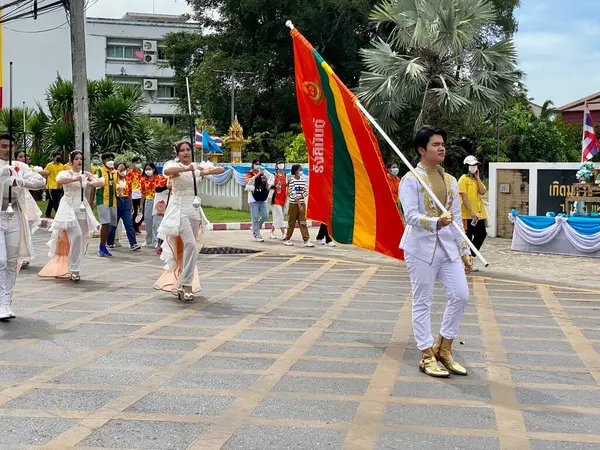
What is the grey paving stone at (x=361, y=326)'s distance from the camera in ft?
25.6

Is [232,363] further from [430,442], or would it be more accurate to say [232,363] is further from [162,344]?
[430,442]

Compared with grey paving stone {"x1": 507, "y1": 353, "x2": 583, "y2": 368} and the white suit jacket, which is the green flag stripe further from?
grey paving stone {"x1": 507, "y1": 353, "x2": 583, "y2": 368}

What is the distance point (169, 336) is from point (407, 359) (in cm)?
209

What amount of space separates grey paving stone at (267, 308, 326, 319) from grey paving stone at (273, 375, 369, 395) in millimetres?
2504

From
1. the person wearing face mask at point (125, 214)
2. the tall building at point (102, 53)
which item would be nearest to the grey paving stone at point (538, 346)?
the person wearing face mask at point (125, 214)

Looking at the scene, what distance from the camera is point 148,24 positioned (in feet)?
210

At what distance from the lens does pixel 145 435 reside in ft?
15.1

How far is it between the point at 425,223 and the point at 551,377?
142 centimetres

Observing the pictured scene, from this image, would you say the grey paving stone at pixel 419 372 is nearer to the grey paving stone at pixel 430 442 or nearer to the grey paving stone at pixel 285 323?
the grey paving stone at pixel 430 442

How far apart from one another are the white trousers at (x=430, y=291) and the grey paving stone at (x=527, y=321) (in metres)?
2.21

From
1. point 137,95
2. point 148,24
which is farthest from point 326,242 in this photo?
point 148,24

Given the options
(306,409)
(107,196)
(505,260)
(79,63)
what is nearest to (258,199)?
(107,196)

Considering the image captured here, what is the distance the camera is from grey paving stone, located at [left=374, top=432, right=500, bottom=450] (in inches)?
176

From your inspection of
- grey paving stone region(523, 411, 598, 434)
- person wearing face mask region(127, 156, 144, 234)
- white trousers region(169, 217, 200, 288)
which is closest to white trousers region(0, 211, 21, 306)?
white trousers region(169, 217, 200, 288)
